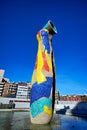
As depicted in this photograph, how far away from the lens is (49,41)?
19.8 metres

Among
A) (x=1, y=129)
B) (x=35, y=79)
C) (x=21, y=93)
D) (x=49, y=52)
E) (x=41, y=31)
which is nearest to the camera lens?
(x=1, y=129)

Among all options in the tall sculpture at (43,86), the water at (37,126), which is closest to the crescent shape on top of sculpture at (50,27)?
the tall sculpture at (43,86)

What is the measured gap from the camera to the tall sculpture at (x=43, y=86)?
16703 mm

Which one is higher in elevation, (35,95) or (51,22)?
(51,22)

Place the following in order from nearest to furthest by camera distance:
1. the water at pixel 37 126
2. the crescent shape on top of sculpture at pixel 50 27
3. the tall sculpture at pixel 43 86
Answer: the water at pixel 37 126
the tall sculpture at pixel 43 86
the crescent shape on top of sculpture at pixel 50 27

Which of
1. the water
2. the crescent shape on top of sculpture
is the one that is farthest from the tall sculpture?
the crescent shape on top of sculpture

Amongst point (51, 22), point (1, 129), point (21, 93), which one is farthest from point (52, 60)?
point (21, 93)

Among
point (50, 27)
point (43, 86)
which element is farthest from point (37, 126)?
point (50, 27)

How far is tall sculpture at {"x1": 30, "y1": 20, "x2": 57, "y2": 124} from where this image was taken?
54.8ft

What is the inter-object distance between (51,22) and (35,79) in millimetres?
7996

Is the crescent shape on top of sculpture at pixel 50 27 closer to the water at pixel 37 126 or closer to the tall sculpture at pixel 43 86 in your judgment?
the tall sculpture at pixel 43 86

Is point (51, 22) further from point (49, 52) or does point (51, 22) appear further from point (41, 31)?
point (49, 52)

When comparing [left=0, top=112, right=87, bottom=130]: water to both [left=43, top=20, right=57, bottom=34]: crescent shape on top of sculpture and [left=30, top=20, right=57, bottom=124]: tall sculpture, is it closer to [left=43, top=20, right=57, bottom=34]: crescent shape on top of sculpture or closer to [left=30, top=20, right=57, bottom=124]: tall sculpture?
[left=30, top=20, right=57, bottom=124]: tall sculpture

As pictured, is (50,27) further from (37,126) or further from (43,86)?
(37,126)
